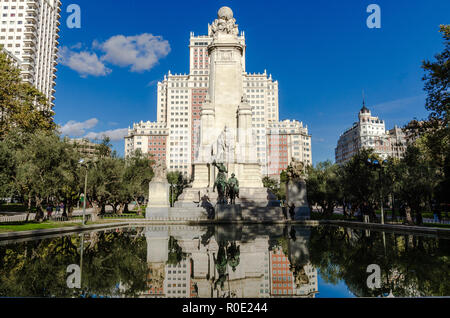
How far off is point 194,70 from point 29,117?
103 metres

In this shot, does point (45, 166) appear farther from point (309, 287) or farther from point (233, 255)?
point (309, 287)

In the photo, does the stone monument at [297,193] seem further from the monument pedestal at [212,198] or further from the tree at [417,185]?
the tree at [417,185]

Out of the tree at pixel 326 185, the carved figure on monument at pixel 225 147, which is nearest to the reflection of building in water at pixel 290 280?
the carved figure on monument at pixel 225 147

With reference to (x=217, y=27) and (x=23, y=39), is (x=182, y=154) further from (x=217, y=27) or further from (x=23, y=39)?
(x=217, y=27)

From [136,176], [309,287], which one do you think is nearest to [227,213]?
[309,287]

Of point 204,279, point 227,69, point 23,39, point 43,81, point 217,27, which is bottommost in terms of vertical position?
point 204,279

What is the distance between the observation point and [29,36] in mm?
84875

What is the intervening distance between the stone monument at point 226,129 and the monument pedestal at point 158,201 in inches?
130

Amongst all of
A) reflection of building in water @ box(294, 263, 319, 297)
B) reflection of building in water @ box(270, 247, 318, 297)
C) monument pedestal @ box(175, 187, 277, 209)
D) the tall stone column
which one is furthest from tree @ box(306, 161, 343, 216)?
reflection of building in water @ box(294, 263, 319, 297)

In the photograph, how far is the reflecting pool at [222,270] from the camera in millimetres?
6930

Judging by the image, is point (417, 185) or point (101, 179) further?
point (101, 179)

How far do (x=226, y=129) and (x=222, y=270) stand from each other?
3089cm

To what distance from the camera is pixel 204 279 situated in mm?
8070
